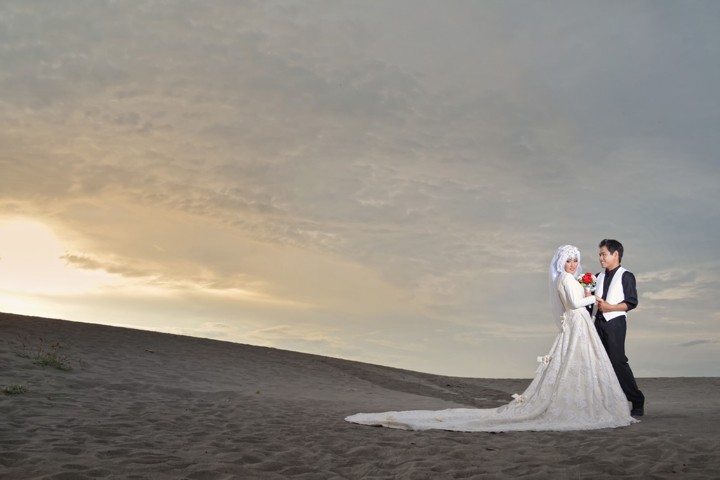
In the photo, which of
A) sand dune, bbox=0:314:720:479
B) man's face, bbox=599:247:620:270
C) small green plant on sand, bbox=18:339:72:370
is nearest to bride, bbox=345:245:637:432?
sand dune, bbox=0:314:720:479

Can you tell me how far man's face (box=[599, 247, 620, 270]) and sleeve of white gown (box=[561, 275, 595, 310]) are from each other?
2.86 feet

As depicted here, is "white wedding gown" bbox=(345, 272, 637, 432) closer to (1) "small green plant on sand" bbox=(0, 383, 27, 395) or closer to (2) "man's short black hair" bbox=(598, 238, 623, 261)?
(2) "man's short black hair" bbox=(598, 238, 623, 261)

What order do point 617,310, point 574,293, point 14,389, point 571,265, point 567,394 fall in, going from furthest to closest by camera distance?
point 14,389
point 617,310
point 571,265
point 574,293
point 567,394

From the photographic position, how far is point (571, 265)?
369 inches

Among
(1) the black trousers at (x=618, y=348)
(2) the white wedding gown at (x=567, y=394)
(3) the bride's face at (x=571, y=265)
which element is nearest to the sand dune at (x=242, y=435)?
(2) the white wedding gown at (x=567, y=394)

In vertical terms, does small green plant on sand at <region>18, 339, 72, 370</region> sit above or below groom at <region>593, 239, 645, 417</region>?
Result: below

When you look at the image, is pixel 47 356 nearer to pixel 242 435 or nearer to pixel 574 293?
pixel 242 435

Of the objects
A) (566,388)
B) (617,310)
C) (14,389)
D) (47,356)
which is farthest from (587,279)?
(47,356)

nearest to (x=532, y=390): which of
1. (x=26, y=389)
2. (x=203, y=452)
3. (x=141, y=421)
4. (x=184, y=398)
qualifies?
(x=203, y=452)

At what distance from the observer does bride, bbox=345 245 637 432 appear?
8945mm

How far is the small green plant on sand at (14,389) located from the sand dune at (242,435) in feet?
0.67

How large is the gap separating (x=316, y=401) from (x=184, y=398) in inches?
105

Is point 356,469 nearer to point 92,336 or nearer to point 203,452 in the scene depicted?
point 203,452

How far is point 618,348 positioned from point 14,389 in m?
9.66
